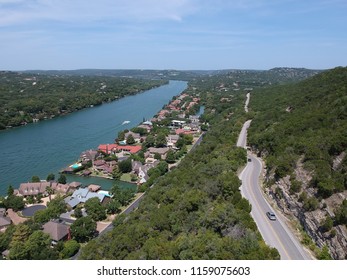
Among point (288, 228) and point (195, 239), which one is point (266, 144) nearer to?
point (288, 228)

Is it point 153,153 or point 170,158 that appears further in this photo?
point 153,153

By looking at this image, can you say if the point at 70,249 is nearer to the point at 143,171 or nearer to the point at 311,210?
the point at 311,210

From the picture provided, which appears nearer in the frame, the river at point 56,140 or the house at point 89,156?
the river at point 56,140

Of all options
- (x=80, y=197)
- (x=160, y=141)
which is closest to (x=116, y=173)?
(x=80, y=197)

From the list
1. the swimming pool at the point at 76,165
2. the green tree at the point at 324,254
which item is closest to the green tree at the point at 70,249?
the green tree at the point at 324,254

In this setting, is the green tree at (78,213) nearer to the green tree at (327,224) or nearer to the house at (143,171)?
the house at (143,171)
